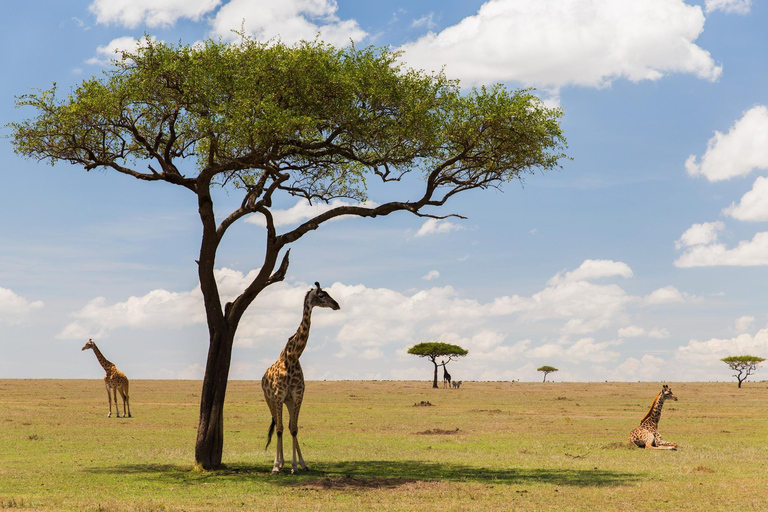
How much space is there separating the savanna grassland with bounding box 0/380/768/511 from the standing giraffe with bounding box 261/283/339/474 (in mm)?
919

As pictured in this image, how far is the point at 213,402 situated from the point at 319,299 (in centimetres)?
361

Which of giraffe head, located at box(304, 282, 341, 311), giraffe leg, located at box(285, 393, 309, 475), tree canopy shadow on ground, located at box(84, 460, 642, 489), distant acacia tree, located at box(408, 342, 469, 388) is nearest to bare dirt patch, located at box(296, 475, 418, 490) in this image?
tree canopy shadow on ground, located at box(84, 460, 642, 489)

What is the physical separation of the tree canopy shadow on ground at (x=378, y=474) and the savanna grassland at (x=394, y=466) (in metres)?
0.04

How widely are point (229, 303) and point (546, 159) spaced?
944 centimetres

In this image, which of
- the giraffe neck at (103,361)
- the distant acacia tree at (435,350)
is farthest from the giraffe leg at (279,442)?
the distant acacia tree at (435,350)

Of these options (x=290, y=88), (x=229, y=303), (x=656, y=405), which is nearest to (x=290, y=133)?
(x=290, y=88)

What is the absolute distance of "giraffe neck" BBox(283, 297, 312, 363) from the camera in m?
18.3

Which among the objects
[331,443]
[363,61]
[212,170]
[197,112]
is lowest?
[331,443]

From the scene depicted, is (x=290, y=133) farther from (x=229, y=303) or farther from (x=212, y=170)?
(x=229, y=303)

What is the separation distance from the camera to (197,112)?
19.4 m

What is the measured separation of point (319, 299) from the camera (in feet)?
60.0

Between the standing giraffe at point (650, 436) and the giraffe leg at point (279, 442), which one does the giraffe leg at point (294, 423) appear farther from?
the standing giraffe at point (650, 436)

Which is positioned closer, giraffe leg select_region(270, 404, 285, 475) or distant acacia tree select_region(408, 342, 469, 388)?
giraffe leg select_region(270, 404, 285, 475)

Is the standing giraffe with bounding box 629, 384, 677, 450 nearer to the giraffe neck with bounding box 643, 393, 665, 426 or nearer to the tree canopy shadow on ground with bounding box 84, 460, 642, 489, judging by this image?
the giraffe neck with bounding box 643, 393, 665, 426
